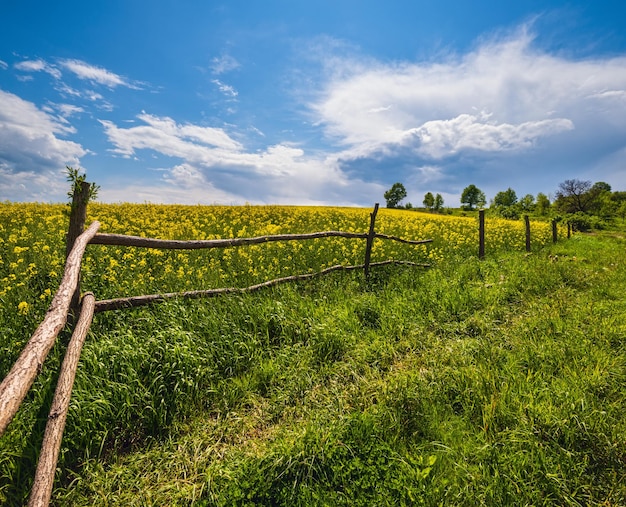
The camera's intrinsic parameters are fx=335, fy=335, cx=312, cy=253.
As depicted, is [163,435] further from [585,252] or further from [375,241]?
[585,252]

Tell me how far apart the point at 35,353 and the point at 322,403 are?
2488 mm

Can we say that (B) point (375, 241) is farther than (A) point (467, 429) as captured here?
Yes

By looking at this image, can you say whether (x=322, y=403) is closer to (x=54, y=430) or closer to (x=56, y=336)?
(x=54, y=430)

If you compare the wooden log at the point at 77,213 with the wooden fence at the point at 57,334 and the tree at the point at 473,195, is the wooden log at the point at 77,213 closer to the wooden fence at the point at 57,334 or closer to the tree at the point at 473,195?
the wooden fence at the point at 57,334

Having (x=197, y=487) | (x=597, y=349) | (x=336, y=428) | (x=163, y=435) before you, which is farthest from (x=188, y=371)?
(x=597, y=349)

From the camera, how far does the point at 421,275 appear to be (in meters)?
7.91

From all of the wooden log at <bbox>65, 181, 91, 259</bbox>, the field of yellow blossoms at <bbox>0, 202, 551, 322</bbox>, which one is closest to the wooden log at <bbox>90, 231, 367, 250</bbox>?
the wooden log at <bbox>65, 181, 91, 259</bbox>

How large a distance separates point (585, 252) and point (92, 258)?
54.4 feet

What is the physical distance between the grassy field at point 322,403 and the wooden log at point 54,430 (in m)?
0.52

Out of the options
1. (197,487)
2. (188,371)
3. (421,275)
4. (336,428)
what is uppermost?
(421,275)

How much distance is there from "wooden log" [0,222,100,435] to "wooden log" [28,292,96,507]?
1.23 feet

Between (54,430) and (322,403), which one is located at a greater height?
(54,430)

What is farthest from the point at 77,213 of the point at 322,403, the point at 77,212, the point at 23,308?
the point at 322,403

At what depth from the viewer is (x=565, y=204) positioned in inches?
2391
